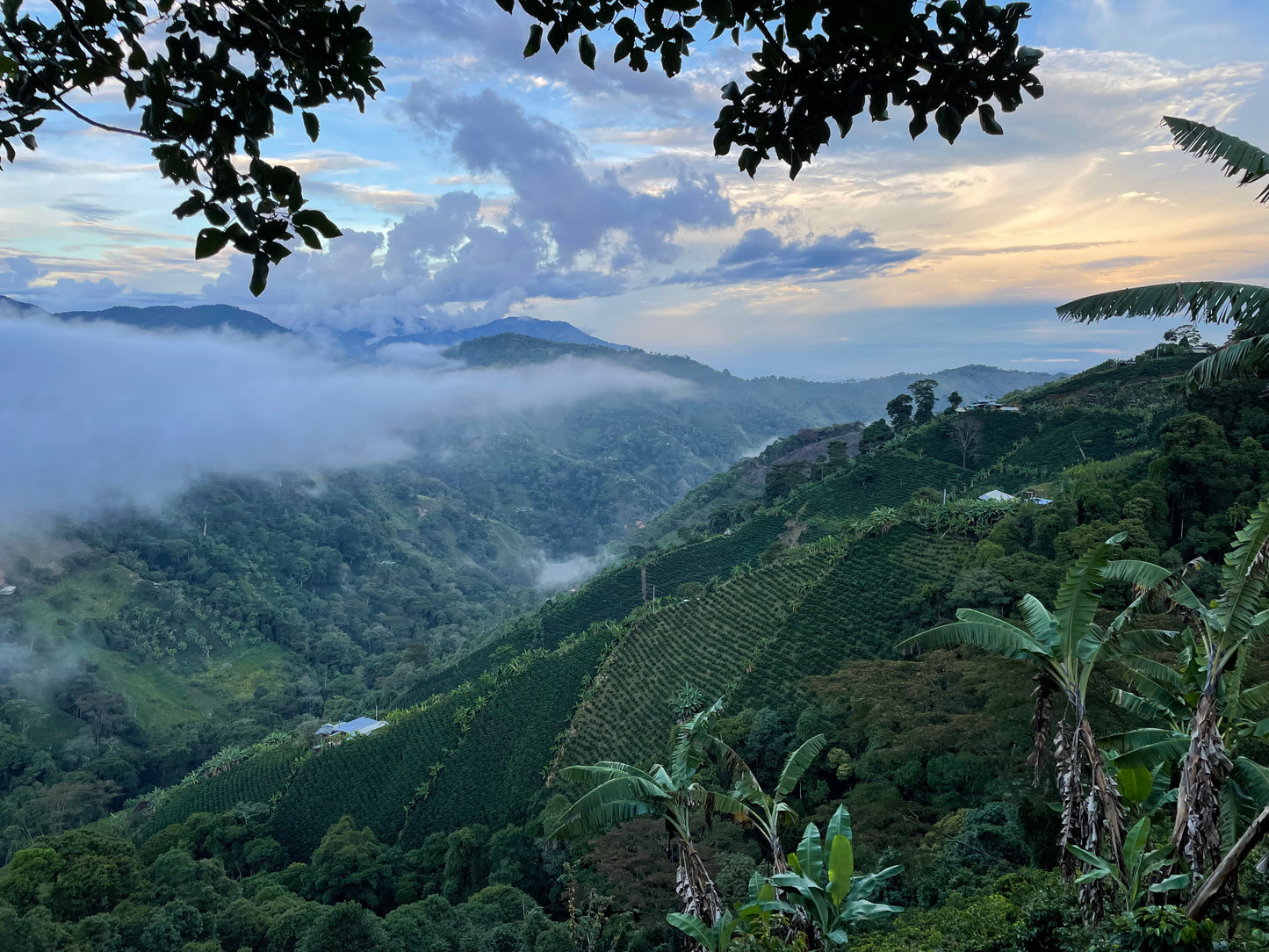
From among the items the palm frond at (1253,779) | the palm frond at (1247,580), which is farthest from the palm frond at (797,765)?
the palm frond at (1247,580)

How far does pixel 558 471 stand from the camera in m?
133

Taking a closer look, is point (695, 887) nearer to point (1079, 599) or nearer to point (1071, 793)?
point (1071, 793)

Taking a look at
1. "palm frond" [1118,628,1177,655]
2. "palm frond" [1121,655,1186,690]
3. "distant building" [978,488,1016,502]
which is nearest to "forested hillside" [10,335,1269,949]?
"distant building" [978,488,1016,502]

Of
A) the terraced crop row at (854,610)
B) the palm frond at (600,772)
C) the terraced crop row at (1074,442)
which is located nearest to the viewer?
the palm frond at (600,772)

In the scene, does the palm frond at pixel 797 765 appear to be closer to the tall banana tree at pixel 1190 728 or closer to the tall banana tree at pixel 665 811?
the tall banana tree at pixel 665 811

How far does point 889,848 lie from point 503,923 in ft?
30.4

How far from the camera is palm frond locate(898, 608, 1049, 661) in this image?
20.7 feet

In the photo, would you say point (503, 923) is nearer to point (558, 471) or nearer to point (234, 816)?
point (234, 816)

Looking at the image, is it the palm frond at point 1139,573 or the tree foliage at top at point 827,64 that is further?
the palm frond at point 1139,573

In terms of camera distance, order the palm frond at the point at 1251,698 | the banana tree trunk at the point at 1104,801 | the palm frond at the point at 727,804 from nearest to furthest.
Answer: the banana tree trunk at the point at 1104,801, the palm frond at the point at 1251,698, the palm frond at the point at 727,804

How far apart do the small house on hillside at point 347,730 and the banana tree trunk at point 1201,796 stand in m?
34.5

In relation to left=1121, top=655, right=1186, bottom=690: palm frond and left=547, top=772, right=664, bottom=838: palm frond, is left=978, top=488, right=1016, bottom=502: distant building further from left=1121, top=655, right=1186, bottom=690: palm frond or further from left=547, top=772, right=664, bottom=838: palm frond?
left=547, top=772, right=664, bottom=838: palm frond

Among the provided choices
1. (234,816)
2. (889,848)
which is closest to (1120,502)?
(889,848)

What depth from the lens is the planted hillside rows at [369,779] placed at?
2827 cm
